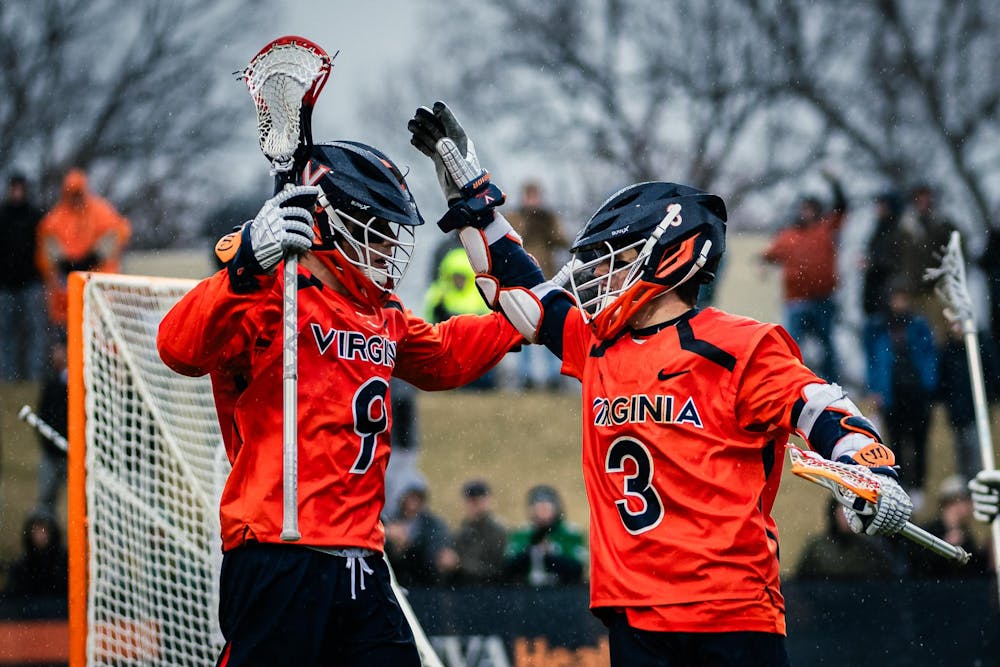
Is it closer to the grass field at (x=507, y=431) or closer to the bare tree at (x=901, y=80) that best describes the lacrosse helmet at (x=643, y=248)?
the grass field at (x=507, y=431)

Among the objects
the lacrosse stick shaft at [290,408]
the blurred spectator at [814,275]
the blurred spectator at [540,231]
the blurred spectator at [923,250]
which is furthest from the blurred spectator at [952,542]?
the lacrosse stick shaft at [290,408]

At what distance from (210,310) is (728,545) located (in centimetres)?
139

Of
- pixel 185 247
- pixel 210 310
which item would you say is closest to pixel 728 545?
pixel 210 310

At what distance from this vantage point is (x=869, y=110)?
28.7ft

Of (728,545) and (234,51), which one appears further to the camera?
(234,51)

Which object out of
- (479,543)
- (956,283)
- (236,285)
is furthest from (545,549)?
(236,285)

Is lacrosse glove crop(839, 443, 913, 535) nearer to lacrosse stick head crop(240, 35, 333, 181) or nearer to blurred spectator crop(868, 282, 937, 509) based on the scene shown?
lacrosse stick head crop(240, 35, 333, 181)

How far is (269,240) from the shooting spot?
316cm

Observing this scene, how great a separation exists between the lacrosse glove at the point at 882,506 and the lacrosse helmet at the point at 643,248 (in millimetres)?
673

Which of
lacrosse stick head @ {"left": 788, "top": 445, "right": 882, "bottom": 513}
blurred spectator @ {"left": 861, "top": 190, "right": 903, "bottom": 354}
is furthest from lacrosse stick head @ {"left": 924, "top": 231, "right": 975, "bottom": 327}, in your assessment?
blurred spectator @ {"left": 861, "top": 190, "right": 903, "bottom": 354}

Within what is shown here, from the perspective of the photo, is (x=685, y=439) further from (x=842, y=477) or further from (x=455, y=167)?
(x=455, y=167)

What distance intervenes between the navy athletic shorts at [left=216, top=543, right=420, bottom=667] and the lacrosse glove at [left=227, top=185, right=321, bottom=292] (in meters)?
0.69

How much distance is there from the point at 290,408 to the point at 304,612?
52cm

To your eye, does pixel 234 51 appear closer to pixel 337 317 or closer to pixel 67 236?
pixel 67 236
